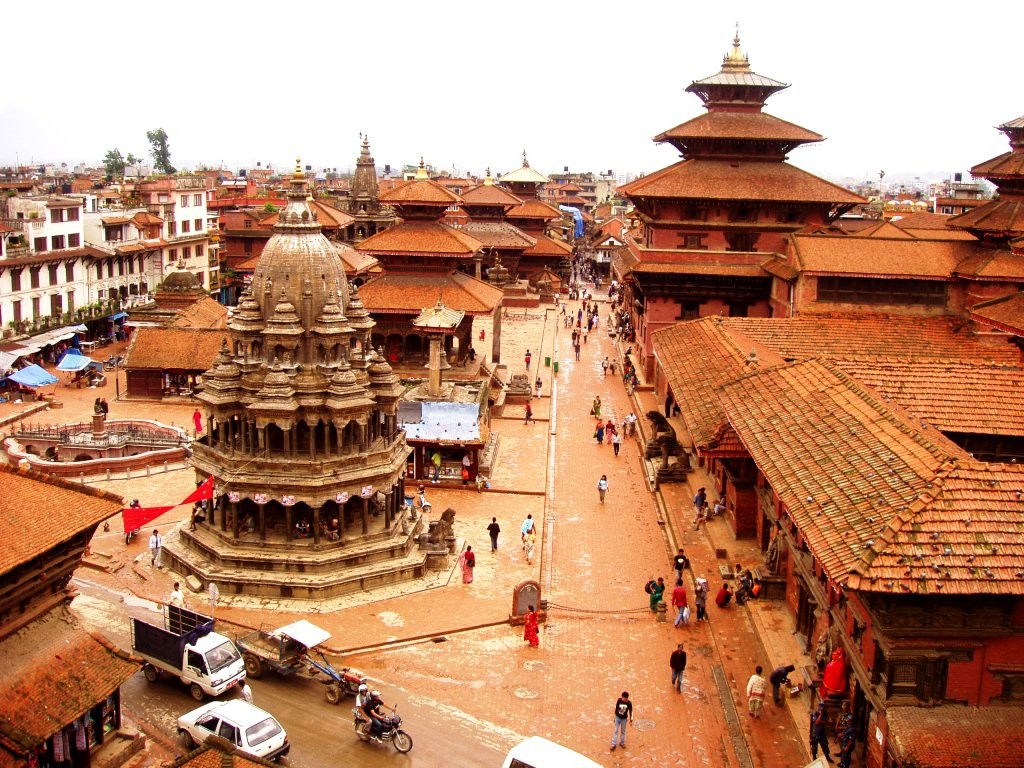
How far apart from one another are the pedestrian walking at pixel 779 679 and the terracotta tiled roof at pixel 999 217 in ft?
82.0

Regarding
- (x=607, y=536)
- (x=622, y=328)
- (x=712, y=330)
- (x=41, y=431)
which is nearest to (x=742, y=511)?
(x=607, y=536)

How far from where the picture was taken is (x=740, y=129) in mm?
45719

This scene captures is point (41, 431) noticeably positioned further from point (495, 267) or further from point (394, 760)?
point (495, 267)

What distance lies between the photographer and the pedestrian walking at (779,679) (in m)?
19.0

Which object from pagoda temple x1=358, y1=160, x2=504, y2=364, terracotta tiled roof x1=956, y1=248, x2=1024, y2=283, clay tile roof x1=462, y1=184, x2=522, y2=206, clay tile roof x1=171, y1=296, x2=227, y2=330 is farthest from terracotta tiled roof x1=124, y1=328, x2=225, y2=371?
clay tile roof x1=462, y1=184, x2=522, y2=206

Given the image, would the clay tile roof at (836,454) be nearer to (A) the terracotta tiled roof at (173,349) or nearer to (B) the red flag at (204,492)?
(B) the red flag at (204,492)

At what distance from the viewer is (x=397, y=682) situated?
67.8 feet

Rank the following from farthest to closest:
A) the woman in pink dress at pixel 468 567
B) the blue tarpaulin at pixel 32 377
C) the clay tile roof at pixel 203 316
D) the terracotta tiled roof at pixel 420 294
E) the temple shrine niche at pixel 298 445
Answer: the clay tile roof at pixel 203 316 → the blue tarpaulin at pixel 32 377 → the terracotta tiled roof at pixel 420 294 → the woman in pink dress at pixel 468 567 → the temple shrine niche at pixel 298 445

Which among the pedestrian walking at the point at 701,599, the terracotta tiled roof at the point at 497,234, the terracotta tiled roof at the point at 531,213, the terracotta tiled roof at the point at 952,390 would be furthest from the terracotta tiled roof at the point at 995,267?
the terracotta tiled roof at the point at 531,213

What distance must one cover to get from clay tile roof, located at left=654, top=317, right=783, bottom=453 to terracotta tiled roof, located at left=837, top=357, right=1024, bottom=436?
379cm

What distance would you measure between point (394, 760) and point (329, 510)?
927 cm

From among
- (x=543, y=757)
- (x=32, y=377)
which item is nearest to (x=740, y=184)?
(x=32, y=377)

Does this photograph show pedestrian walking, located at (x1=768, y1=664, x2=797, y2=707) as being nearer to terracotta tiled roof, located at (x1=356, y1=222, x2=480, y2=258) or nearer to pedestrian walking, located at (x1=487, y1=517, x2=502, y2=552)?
pedestrian walking, located at (x1=487, y1=517, x2=502, y2=552)

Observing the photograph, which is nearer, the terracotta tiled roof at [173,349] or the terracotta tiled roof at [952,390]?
the terracotta tiled roof at [952,390]
